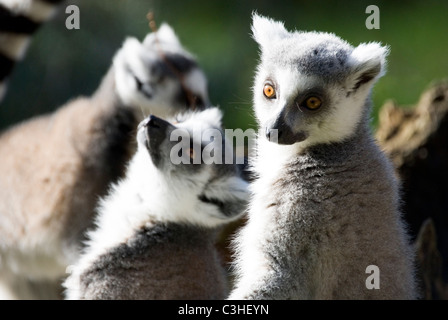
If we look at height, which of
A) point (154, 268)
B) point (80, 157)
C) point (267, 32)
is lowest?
point (154, 268)

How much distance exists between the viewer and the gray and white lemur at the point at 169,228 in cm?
292

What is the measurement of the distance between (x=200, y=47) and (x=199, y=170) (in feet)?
13.9

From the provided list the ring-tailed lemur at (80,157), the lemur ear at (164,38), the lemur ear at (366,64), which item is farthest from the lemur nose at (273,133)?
the lemur ear at (164,38)

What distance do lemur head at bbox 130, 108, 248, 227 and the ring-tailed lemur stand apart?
1.09 m

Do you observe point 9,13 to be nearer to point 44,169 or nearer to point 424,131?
point 44,169

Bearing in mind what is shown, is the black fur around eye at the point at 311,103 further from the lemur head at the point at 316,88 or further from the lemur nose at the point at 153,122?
the lemur nose at the point at 153,122

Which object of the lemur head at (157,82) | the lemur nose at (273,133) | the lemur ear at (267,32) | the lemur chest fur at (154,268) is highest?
the lemur head at (157,82)

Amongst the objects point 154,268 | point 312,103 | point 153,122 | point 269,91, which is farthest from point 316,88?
point 154,268

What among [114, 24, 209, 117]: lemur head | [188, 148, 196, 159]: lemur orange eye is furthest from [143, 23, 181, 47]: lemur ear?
[188, 148, 196, 159]: lemur orange eye

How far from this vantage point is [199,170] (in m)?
2.97

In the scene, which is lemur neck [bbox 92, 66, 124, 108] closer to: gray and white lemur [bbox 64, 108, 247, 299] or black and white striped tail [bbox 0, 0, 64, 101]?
black and white striped tail [bbox 0, 0, 64, 101]

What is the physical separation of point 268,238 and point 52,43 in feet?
17.0

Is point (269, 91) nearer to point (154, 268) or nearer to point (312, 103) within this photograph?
point (312, 103)

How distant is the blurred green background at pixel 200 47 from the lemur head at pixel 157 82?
2245mm
